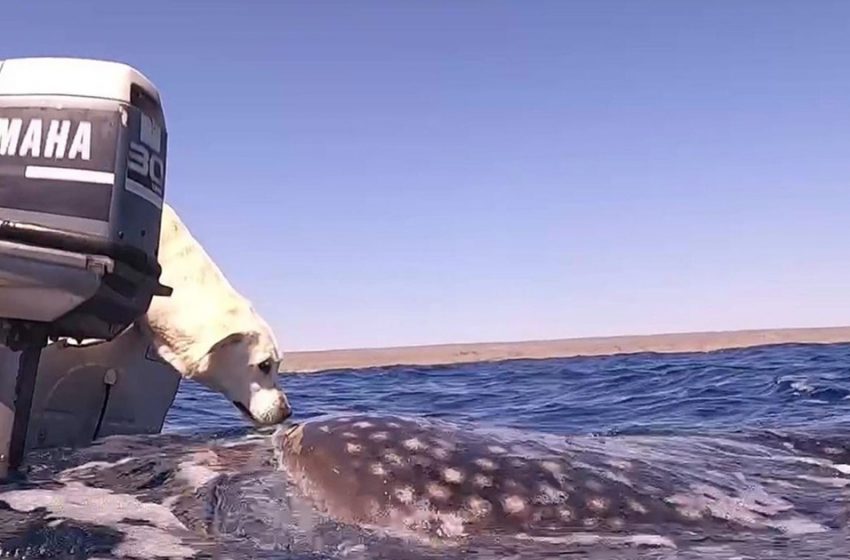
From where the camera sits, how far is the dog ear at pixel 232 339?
520cm

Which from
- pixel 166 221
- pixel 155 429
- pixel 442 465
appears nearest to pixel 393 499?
pixel 442 465

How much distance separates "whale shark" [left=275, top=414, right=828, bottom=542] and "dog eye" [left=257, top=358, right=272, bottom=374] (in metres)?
1.49

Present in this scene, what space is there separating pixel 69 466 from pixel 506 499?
216 cm

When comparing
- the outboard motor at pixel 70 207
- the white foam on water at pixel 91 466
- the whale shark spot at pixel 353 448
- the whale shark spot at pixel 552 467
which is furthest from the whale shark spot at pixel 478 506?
the white foam on water at pixel 91 466

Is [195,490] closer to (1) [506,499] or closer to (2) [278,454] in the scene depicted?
(2) [278,454]

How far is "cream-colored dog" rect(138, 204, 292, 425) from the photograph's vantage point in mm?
5113

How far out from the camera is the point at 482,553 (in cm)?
314

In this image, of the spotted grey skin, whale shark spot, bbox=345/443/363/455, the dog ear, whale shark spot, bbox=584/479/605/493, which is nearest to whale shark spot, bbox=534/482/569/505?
the spotted grey skin

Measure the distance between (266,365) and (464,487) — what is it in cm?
220

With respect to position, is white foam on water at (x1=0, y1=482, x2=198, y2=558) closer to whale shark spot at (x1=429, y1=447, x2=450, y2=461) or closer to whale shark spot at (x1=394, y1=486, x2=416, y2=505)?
whale shark spot at (x1=394, y1=486, x2=416, y2=505)

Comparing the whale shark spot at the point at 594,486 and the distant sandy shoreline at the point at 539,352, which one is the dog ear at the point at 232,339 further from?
the distant sandy shoreline at the point at 539,352

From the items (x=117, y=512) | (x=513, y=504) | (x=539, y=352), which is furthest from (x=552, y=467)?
(x=539, y=352)

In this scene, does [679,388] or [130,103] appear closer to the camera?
[130,103]

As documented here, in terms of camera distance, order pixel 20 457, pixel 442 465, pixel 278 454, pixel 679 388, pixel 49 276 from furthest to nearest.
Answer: pixel 679 388
pixel 278 454
pixel 20 457
pixel 442 465
pixel 49 276
